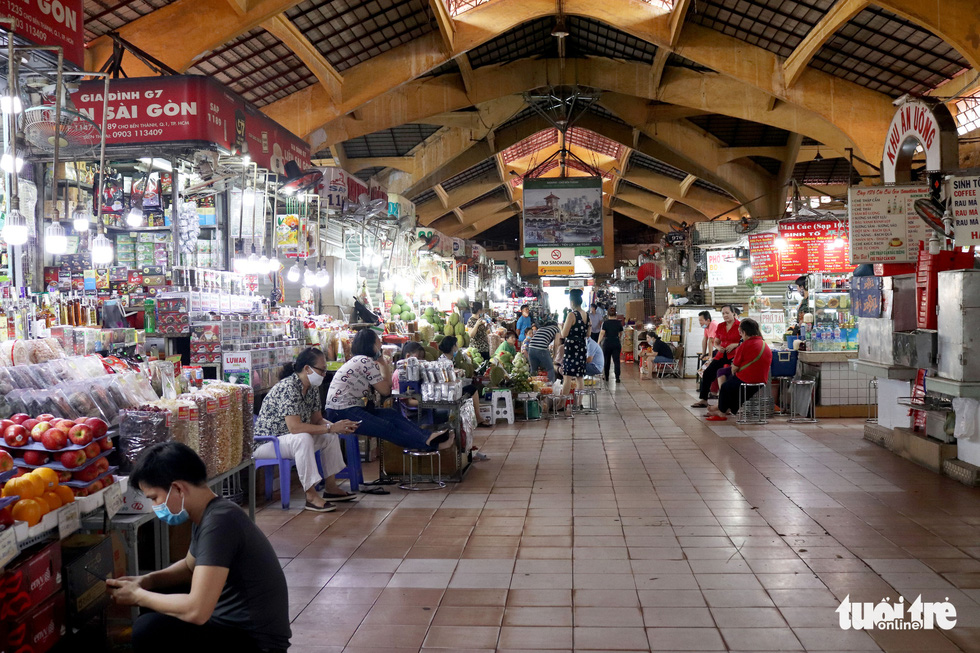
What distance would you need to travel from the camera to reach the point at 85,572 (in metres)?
3.20

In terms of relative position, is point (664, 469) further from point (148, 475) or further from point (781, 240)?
point (781, 240)

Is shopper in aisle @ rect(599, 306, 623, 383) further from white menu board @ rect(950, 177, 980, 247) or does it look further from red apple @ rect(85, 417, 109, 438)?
red apple @ rect(85, 417, 109, 438)

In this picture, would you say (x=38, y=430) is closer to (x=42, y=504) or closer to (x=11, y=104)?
(x=42, y=504)

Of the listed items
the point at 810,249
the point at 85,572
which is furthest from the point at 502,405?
the point at 85,572

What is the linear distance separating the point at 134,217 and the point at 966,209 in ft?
22.9

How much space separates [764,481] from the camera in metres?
6.69

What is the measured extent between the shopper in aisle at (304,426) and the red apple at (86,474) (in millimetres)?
2374

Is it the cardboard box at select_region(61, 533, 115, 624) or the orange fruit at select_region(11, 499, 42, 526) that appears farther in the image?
the cardboard box at select_region(61, 533, 115, 624)

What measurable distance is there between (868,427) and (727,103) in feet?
26.6

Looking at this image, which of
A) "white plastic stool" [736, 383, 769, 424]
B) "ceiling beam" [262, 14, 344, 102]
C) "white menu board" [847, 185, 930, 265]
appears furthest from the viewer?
"ceiling beam" [262, 14, 344, 102]

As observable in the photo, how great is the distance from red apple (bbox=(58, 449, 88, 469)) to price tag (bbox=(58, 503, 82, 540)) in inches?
6.6

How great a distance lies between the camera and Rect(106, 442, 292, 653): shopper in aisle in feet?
8.72

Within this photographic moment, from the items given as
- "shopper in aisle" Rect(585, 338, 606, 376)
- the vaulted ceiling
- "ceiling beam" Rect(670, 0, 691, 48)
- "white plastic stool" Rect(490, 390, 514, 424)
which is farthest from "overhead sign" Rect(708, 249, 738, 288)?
"white plastic stool" Rect(490, 390, 514, 424)

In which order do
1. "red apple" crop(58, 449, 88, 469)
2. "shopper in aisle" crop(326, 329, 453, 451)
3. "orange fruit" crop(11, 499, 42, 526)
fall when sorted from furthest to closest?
"shopper in aisle" crop(326, 329, 453, 451)
"red apple" crop(58, 449, 88, 469)
"orange fruit" crop(11, 499, 42, 526)
